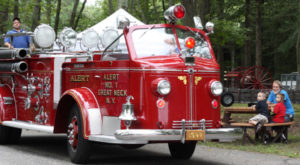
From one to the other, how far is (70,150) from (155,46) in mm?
2189

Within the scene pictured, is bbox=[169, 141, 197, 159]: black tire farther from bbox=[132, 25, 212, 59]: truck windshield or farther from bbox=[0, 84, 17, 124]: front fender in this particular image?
bbox=[0, 84, 17, 124]: front fender

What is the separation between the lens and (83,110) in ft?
27.6

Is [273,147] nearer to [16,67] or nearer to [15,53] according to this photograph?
[16,67]

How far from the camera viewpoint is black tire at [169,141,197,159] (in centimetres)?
952

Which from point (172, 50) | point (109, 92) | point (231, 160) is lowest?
point (231, 160)

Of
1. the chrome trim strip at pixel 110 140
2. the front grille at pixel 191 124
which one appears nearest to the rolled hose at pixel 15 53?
the chrome trim strip at pixel 110 140

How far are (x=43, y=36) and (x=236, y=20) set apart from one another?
24.6 metres

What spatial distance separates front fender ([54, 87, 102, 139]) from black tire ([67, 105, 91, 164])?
179mm

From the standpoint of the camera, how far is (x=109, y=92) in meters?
8.48

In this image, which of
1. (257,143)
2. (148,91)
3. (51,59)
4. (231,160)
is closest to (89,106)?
(148,91)

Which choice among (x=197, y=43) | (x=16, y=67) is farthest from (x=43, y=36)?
(x=197, y=43)

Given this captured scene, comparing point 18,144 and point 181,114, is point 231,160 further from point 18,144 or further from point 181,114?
point 18,144

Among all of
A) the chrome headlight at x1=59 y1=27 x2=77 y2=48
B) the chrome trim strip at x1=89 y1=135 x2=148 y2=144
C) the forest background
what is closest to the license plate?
the chrome trim strip at x1=89 y1=135 x2=148 y2=144

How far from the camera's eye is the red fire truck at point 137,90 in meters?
7.94
